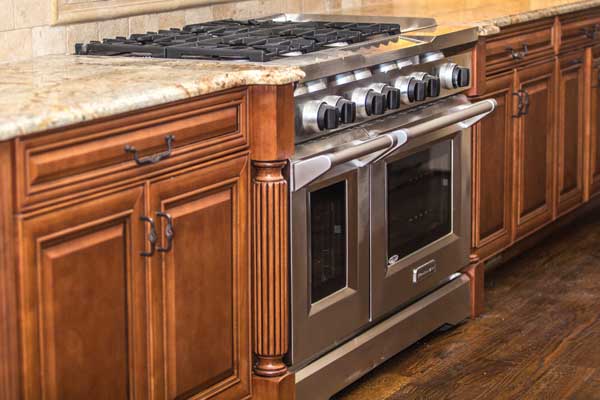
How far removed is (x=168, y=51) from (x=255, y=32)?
419 millimetres

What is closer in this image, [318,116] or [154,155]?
[154,155]

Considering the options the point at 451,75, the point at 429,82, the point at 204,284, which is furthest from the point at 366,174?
the point at 204,284

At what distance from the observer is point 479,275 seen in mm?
3730

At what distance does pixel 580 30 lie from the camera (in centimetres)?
442

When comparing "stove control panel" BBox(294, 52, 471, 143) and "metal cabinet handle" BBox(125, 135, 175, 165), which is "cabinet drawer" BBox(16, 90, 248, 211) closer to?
"metal cabinet handle" BBox(125, 135, 175, 165)

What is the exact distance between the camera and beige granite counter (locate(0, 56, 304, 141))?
2051 millimetres

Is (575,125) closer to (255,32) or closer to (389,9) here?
(389,9)

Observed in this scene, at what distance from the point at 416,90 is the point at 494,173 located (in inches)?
32.8

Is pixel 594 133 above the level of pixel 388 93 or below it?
below

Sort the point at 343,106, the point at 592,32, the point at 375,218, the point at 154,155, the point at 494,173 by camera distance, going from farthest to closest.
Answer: the point at 592,32 < the point at 494,173 < the point at 375,218 < the point at 343,106 < the point at 154,155

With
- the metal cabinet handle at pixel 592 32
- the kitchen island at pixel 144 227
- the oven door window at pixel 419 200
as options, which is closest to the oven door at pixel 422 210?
the oven door window at pixel 419 200

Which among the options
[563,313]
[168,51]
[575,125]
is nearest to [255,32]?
[168,51]

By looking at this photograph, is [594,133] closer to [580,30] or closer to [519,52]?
[580,30]

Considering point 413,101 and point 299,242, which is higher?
point 413,101
